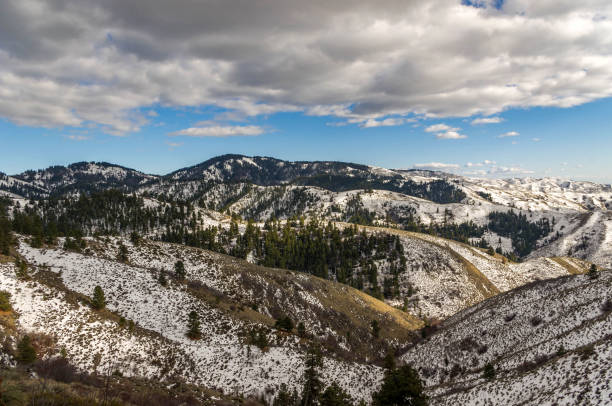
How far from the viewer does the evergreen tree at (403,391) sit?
29.9 metres

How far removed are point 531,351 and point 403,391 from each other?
2123 cm

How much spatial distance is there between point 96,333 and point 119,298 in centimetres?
1320

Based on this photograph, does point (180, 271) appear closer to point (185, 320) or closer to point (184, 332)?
point (185, 320)

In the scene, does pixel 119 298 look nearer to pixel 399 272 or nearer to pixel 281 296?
pixel 281 296

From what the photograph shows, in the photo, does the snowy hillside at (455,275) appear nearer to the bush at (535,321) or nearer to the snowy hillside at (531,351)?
the snowy hillside at (531,351)

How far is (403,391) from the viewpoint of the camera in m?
30.0

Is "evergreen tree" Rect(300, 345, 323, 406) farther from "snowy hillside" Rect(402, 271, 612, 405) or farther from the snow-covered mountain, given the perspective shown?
"snowy hillside" Rect(402, 271, 612, 405)

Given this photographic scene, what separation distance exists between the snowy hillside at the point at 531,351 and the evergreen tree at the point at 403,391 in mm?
7483

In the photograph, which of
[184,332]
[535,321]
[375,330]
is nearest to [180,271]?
[184,332]

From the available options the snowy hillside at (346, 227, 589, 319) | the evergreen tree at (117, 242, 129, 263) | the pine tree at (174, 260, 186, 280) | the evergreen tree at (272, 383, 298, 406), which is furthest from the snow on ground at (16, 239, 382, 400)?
the snowy hillside at (346, 227, 589, 319)

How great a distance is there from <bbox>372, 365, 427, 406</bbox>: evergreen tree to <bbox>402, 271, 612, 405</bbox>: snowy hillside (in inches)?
295

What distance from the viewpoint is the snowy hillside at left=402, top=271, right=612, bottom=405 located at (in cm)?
2602

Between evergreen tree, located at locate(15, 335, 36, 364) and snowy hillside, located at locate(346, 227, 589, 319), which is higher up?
evergreen tree, located at locate(15, 335, 36, 364)

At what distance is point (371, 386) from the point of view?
4819cm
